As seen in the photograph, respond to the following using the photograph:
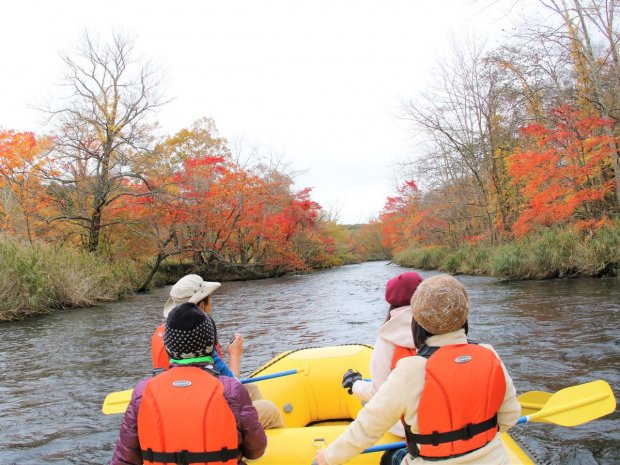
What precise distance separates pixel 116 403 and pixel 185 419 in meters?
1.98

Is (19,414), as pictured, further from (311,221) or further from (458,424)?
(311,221)

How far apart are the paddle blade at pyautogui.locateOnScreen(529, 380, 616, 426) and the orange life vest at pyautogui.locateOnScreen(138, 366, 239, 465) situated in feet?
4.93

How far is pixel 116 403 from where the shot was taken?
11.5 feet

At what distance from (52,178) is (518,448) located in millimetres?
17094

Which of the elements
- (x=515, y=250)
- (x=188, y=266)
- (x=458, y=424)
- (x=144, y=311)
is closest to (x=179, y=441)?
(x=458, y=424)

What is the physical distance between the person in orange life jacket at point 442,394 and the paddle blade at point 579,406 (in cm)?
83

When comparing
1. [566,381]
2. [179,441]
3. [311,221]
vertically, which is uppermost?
[311,221]

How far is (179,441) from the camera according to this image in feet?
6.02

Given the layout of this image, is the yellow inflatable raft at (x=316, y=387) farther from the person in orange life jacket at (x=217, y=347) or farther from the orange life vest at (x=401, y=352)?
the orange life vest at (x=401, y=352)

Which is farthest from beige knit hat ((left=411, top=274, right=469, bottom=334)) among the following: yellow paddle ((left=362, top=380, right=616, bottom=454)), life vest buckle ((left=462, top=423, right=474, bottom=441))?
yellow paddle ((left=362, top=380, right=616, bottom=454))

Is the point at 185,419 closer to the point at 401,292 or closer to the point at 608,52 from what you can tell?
the point at 401,292

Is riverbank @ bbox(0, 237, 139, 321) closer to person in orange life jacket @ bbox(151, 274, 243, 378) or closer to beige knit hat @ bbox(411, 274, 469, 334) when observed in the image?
person in orange life jacket @ bbox(151, 274, 243, 378)

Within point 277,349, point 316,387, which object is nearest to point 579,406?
point 316,387

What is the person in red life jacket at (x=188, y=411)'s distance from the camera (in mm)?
1823
